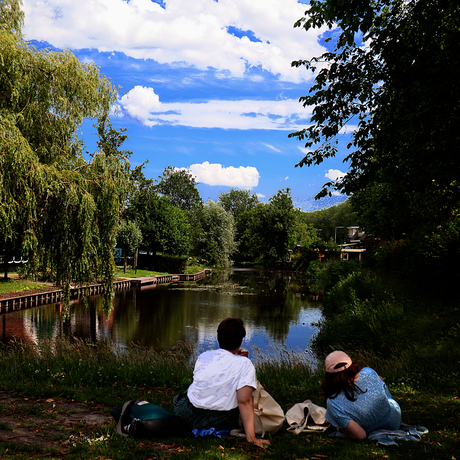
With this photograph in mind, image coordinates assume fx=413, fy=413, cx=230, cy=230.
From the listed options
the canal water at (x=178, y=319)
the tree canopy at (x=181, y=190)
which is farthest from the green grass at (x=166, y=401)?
the tree canopy at (x=181, y=190)

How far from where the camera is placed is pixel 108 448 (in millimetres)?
4121

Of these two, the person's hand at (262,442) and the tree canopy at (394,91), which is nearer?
the person's hand at (262,442)

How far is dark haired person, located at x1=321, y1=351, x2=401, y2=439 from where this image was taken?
4.30 metres

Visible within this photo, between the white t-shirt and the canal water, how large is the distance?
9.54m

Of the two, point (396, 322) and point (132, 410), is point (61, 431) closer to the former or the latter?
point (132, 410)

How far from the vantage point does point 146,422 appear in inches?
173

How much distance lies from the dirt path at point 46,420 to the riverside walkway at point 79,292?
681cm

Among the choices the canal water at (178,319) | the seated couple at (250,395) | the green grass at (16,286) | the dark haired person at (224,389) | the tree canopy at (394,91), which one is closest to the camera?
the dark haired person at (224,389)

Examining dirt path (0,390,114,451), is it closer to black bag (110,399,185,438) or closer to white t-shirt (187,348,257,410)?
black bag (110,399,185,438)

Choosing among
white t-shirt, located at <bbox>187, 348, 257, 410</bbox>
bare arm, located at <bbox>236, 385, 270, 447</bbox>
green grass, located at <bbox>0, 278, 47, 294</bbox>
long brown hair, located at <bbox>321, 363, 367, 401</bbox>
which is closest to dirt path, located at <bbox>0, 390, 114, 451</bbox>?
white t-shirt, located at <bbox>187, 348, 257, 410</bbox>

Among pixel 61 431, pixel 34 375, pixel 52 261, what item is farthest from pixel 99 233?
pixel 61 431

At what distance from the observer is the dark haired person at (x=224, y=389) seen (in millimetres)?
4129

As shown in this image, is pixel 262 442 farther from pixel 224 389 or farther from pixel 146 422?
pixel 146 422

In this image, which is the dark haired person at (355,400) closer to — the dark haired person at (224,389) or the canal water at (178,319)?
the dark haired person at (224,389)
